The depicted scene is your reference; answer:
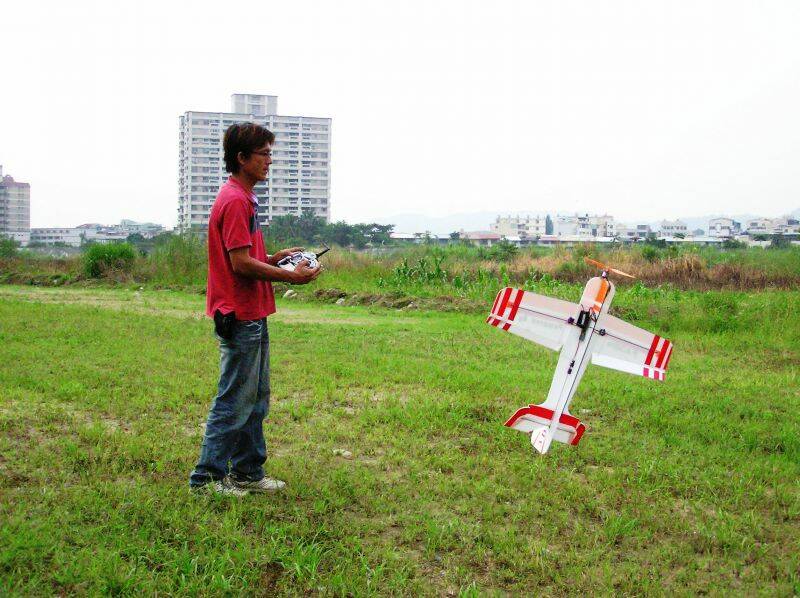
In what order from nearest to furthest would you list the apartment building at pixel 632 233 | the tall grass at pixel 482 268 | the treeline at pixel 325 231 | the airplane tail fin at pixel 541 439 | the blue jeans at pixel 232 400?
the blue jeans at pixel 232 400, the airplane tail fin at pixel 541 439, the tall grass at pixel 482 268, the apartment building at pixel 632 233, the treeline at pixel 325 231

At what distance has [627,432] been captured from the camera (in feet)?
19.4

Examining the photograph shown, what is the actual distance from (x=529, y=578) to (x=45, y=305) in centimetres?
1253

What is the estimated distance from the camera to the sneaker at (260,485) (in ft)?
14.3

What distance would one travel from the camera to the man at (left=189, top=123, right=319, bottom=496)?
408 centimetres

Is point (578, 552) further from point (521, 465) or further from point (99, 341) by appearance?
point (99, 341)

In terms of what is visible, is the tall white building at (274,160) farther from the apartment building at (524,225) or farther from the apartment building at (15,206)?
the apartment building at (524,225)

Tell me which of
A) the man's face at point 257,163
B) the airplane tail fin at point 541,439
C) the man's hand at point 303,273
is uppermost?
the man's face at point 257,163

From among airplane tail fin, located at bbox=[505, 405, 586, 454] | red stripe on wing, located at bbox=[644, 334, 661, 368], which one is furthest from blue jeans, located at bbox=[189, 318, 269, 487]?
red stripe on wing, located at bbox=[644, 334, 661, 368]

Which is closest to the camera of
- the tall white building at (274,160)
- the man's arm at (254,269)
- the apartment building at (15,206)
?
the man's arm at (254,269)

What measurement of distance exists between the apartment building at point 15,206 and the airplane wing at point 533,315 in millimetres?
62739

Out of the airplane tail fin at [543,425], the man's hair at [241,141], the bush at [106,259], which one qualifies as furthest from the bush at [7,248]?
the airplane tail fin at [543,425]

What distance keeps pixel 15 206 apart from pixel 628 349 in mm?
66773

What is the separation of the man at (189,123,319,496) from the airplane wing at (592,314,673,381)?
1963mm

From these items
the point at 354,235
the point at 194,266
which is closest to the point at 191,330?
the point at 194,266
